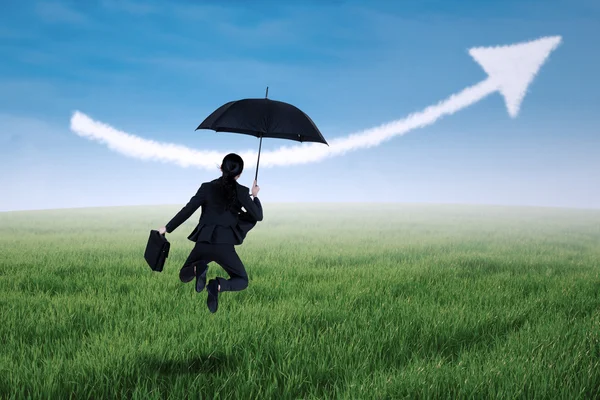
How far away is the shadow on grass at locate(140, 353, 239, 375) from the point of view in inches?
160

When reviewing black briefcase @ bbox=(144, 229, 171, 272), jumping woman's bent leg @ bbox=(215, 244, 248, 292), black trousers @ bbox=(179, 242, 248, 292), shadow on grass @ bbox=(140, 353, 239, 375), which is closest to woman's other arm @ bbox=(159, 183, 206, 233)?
black briefcase @ bbox=(144, 229, 171, 272)

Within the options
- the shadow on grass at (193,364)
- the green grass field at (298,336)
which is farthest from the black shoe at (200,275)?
the shadow on grass at (193,364)

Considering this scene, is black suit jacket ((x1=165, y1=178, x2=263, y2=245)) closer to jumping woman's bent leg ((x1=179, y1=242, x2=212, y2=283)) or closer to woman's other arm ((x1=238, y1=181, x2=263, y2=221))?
woman's other arm ((x1=238, y1=181, x2=263, y2=221))

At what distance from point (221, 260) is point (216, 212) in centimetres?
57

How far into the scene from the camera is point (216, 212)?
17.3 ft

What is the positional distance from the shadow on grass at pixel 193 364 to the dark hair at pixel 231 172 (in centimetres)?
165

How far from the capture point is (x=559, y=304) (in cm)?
728

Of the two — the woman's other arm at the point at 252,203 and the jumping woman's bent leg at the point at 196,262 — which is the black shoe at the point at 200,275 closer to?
the jumping woman's bent leg at the point at 196,262

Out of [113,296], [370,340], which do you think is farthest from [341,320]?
[113,296]

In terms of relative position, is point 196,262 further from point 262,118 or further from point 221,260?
point 262,118

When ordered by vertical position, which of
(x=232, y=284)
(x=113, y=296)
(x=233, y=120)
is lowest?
(x=113, y=296)

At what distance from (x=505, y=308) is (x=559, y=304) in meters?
1.31

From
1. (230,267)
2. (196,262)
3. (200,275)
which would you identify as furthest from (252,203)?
(200,275)

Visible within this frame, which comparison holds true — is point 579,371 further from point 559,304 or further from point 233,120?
point 233,120
